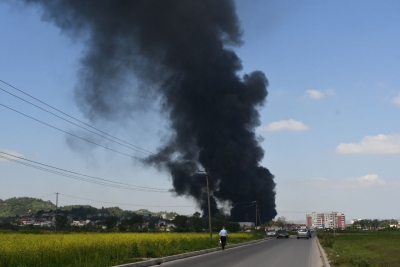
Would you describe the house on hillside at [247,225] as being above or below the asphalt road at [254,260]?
above

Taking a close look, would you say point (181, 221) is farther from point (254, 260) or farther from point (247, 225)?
point (254, 260)

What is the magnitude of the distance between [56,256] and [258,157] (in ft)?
333

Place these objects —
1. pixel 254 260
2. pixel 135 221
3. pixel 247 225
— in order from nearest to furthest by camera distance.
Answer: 1. pixel 254 260
2. pixel 135 221
3. pixel 247 225

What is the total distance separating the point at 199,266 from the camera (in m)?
19.5

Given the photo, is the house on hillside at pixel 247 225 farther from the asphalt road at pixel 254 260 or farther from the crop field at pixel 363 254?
the asphalt road at pixel 254 260

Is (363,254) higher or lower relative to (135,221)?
lower

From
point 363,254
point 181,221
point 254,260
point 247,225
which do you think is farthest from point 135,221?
point 254,260

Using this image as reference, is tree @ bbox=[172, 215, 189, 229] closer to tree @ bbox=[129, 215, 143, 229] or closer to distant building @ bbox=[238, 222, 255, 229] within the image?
tree @ bbox=[129, 215, 143, 229]

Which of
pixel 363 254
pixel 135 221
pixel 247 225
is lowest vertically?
pixel 363 254

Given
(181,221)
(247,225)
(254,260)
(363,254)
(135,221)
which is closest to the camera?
(254,260)

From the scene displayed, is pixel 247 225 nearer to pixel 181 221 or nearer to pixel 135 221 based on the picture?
pixel 181 221

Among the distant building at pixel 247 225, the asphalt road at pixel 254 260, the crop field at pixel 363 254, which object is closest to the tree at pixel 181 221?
the distant building at pixel 247 225

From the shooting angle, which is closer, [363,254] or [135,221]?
[363,254]

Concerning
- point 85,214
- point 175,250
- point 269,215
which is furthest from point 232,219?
point 175,250
